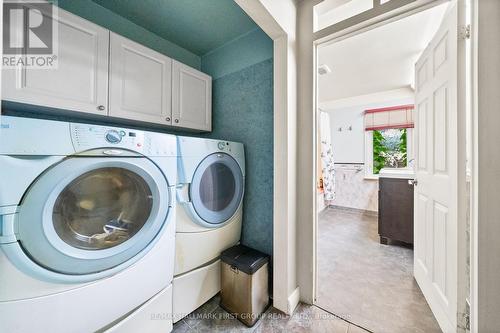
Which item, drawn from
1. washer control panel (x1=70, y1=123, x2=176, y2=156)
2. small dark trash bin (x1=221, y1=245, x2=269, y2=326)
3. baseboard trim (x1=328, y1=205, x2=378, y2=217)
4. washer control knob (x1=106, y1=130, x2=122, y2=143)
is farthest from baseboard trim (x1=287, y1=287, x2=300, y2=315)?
baseboard trim (x1=328, y1=205, x2=378, y2=217)

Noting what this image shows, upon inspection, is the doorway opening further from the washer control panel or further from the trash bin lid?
the washer control panel

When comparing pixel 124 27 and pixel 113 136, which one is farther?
pixel 124 27

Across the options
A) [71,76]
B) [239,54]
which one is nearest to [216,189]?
[71,76]

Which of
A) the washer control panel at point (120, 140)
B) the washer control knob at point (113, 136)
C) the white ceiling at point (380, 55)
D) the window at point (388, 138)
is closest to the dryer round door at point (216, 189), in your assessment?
the washer control panel at point (120, 140)

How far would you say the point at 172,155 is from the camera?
1121mm

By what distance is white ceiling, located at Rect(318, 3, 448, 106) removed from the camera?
1.76m

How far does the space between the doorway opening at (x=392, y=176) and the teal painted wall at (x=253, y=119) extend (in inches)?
16.8

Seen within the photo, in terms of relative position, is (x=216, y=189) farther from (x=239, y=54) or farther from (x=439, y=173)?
(x=439, y=173)

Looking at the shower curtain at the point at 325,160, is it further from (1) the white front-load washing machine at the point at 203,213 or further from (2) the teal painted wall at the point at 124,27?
(2) the teal painted wall at the point at 124,27

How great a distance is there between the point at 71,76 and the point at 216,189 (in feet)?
3.63

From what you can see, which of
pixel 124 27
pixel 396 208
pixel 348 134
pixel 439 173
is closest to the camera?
pixel 439 173

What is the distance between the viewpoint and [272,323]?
49.0 inches

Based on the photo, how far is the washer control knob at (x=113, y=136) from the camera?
87cm

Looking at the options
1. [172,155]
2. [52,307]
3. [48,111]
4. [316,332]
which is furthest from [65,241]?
[316,332]
